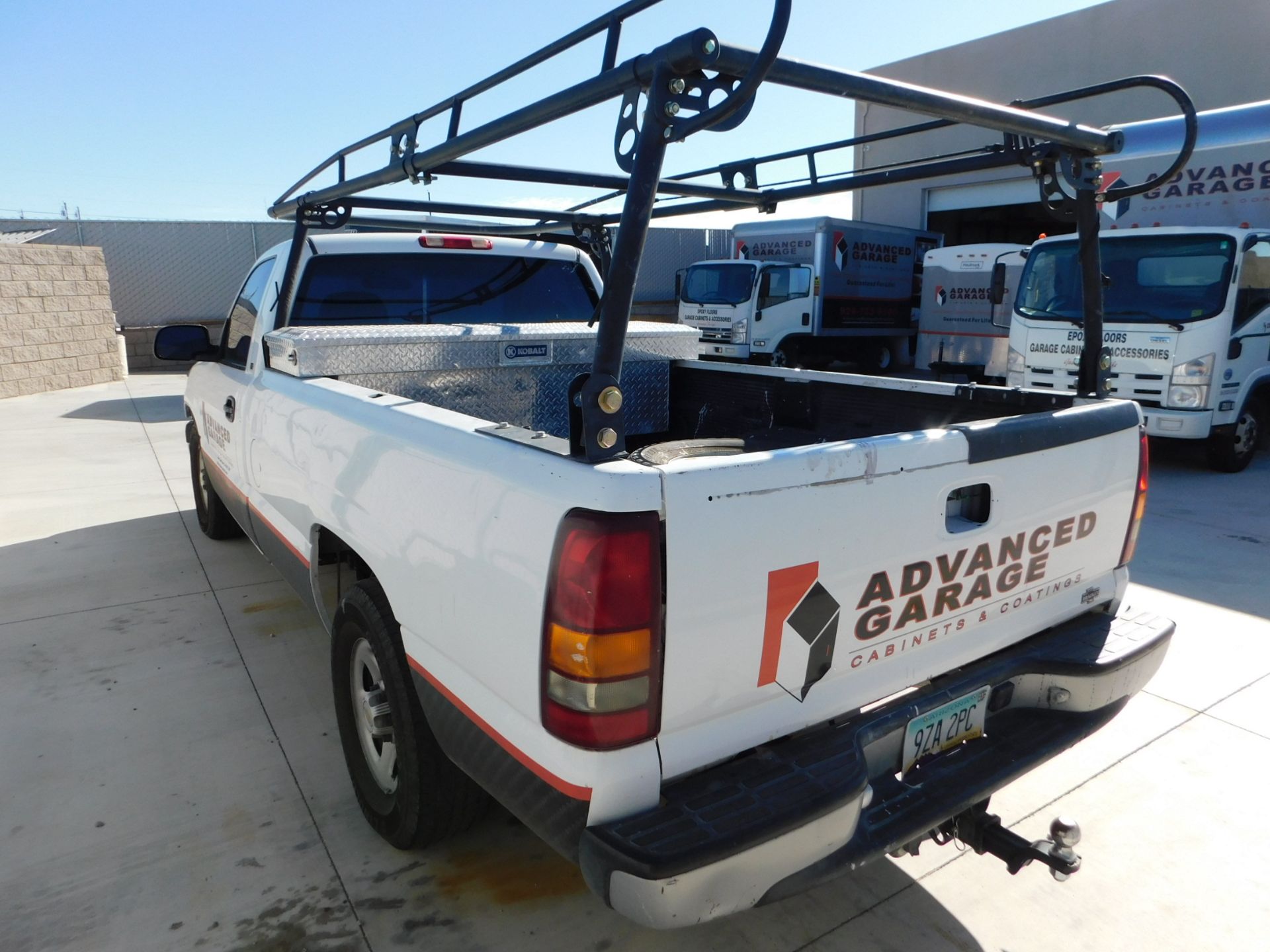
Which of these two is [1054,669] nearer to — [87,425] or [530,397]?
[530,397]

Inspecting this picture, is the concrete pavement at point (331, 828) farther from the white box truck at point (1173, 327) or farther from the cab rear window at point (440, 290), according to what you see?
the white box truck at point (1173, 327)

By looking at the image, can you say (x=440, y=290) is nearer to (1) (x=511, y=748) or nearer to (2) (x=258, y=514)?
(2) (x=258, y=514)

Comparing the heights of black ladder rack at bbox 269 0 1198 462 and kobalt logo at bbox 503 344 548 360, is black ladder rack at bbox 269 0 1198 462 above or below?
above

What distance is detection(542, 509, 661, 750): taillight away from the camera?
1.68 m

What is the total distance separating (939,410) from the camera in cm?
315

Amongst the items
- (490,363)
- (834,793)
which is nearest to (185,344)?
(490,363)

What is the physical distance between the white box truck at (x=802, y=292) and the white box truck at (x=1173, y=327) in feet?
21.9

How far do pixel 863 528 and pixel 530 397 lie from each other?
240 centimetres

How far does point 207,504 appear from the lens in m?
5.86

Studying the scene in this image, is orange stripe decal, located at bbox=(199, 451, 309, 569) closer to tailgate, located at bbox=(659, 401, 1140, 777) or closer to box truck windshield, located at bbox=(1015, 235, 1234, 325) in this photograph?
tailgate, located at bbox=(659, 401, 1140, 777)

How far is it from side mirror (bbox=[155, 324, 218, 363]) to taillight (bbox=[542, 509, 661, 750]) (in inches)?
132

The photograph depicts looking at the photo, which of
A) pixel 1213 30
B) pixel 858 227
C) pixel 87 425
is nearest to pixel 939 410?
pixel 87 425

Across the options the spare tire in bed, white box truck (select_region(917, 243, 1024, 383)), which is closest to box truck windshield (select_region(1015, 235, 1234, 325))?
white box truck (select_region(917, 243, 1024, 383))

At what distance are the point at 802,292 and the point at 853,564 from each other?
48.6 ft
